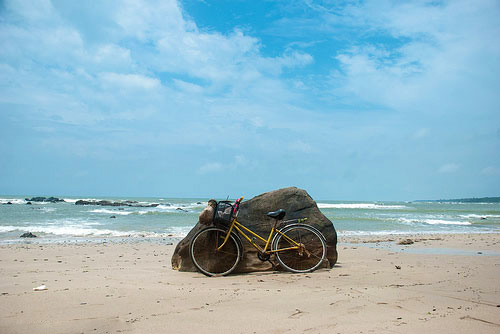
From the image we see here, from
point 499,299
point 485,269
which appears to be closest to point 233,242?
point 499,299

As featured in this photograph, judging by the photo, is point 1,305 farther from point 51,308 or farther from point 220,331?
point 220,331

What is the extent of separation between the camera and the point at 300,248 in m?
6.17

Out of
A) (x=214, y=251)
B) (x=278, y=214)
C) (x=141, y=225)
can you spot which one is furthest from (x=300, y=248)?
(x=141, y=225)

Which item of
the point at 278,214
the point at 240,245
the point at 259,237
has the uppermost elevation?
the point at 278,214

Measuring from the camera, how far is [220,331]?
3.17 meters

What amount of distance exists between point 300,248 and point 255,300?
2.20m

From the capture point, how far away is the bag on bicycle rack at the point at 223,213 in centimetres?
588

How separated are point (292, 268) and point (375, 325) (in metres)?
3.03

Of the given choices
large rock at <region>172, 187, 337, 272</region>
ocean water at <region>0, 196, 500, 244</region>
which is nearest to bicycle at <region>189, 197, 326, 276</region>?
large rock at <region>172, 187, 337, 272</region>

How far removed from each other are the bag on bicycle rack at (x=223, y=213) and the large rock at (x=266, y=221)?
2.04 ft

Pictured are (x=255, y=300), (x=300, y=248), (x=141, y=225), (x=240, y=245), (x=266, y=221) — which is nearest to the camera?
A: (x=255, y=300)

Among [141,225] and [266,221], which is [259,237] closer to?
[266,221]

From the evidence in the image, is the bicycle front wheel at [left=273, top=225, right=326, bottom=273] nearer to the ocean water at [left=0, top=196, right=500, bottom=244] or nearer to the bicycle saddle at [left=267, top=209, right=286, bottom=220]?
the bicycle saddle at [left=267, top=209, right=286, bottom=220]

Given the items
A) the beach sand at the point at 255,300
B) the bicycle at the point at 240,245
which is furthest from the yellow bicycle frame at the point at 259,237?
the beach sand at the point at 255,300
